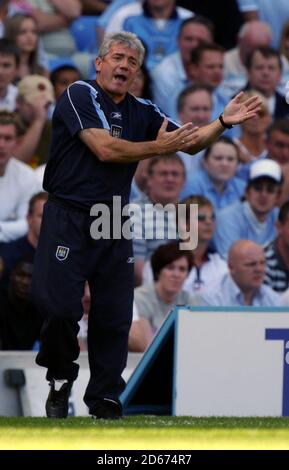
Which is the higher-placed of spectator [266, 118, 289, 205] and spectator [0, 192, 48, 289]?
spectator [266, 118, 289, 205]

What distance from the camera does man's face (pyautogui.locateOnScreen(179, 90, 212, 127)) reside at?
1281 cm

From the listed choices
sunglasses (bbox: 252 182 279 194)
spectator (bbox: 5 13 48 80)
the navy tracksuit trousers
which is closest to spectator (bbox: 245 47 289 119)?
sunglasses (bbox: 252 182 279 194)

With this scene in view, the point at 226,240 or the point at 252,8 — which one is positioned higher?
the point at 252,8

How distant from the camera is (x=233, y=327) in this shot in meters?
8.48

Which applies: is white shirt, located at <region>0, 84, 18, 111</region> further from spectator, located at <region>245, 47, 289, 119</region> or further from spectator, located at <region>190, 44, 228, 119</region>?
spectator, located at <region>245, 47, 289, 119</region>

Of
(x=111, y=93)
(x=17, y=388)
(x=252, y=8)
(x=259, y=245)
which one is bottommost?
(x=17, y=388)

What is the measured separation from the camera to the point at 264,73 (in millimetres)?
13492

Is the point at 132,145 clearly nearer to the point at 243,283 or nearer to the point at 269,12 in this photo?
the point at 243,283

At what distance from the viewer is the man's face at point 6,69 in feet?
39.6

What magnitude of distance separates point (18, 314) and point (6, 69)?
2.48 metres

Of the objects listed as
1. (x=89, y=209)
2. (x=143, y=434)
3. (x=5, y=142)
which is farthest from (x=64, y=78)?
(x=143, y=434)
